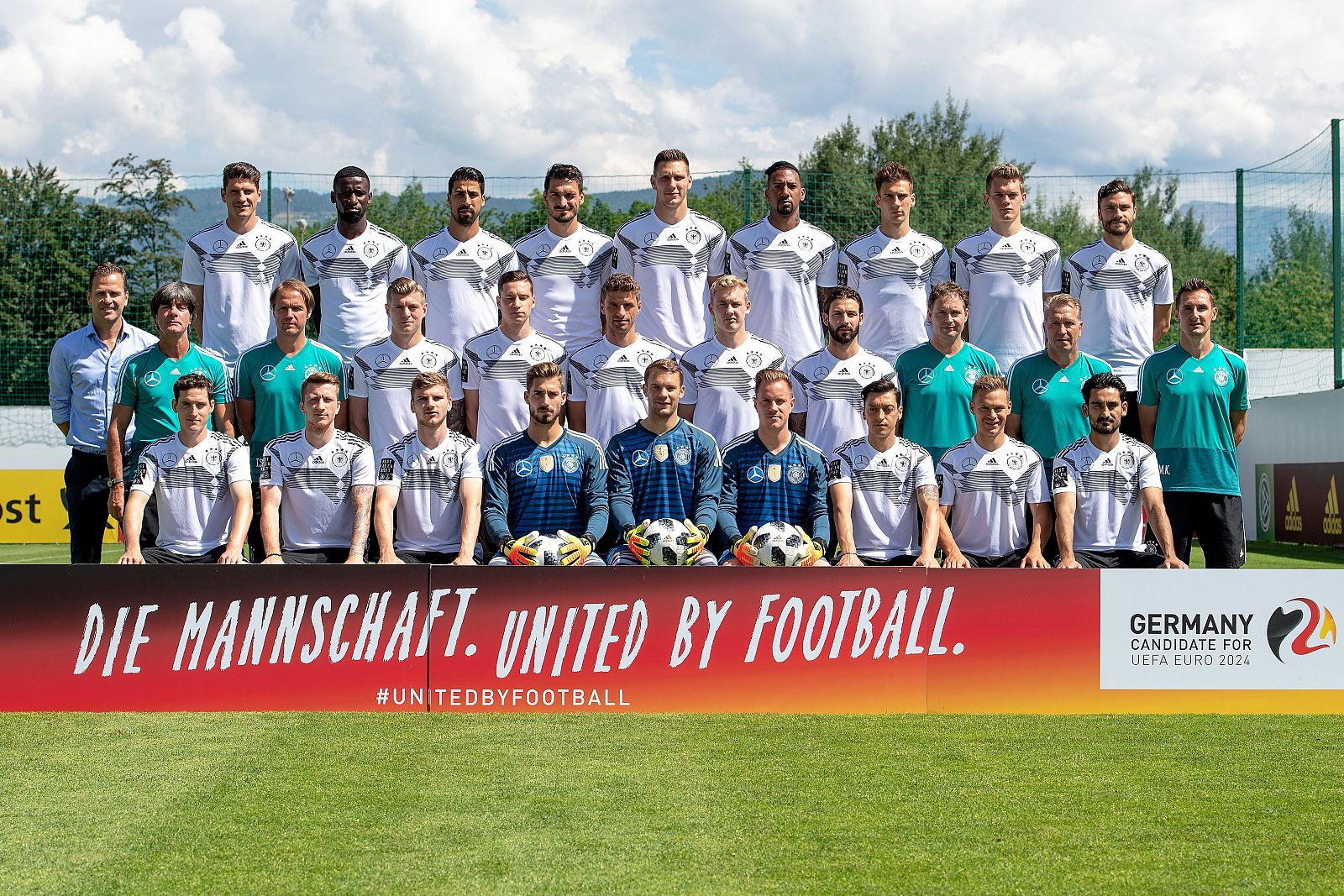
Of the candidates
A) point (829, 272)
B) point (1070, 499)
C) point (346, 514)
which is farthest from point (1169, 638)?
point (346, 514)

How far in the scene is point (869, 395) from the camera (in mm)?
7809

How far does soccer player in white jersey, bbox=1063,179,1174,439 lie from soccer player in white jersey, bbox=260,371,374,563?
4.93 metres

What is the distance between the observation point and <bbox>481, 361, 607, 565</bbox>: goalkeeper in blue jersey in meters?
7.66

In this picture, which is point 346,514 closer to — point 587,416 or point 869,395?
point 587,416

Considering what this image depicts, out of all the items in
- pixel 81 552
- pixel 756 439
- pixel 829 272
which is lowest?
pixel 81 552

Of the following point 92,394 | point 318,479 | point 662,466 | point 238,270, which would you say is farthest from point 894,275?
point 92,394

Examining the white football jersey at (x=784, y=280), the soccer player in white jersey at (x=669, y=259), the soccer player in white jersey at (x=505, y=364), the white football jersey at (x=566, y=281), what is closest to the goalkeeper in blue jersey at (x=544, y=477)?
the soccer player in white jersey at (x=505, y=364)

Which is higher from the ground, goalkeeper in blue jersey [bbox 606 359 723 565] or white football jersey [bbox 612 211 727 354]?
white football jersey [bbox 612 211 727 354]

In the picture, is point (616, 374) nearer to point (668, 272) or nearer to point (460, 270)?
point (668, 272)

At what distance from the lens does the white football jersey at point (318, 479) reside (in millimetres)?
7918

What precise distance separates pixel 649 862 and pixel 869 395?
4.10 m

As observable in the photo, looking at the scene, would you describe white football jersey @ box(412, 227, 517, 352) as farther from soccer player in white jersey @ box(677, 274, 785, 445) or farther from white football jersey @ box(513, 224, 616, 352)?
soccer player in white jersey @ box(677, 274, 785, 445)

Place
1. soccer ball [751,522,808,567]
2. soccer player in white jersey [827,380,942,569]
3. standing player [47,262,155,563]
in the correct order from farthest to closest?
standing player [47,262,155,563] → soccer player in white jersey [827,380,942,569] → soccer ball [751,522,808,567]

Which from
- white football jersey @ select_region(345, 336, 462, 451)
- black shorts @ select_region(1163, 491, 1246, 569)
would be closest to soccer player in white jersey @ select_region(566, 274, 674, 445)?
white football jersey @ select_region(345, 336, 462, 451)
